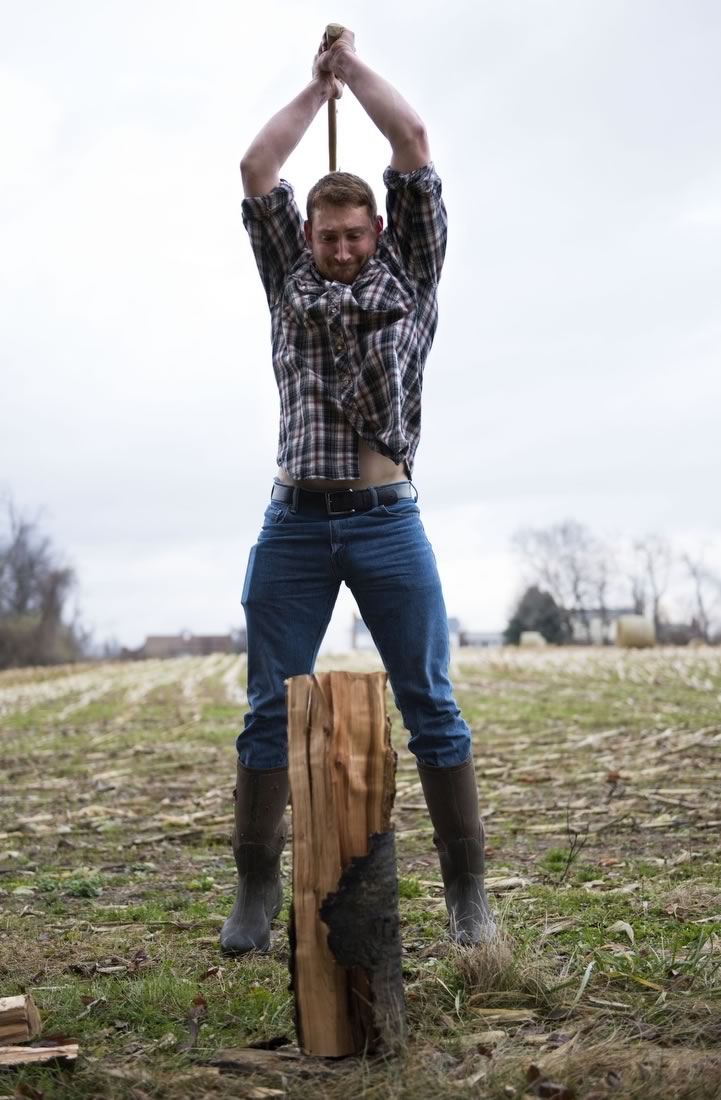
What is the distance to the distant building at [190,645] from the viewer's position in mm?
73625

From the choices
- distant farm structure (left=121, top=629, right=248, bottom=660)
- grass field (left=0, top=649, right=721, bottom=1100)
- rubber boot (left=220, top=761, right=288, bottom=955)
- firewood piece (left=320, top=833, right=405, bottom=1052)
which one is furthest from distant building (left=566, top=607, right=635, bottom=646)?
firewood piece (left=320, top=833, right=405, bottom=1052)

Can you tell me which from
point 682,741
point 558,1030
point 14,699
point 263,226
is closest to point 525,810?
point 682,741

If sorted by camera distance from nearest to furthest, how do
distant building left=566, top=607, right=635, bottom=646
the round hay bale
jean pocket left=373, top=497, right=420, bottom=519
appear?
jean pocket left=373, top=497, right=420, bottom=519, the round hay bale, distant building left=566, top=607, right=635, bottom=646

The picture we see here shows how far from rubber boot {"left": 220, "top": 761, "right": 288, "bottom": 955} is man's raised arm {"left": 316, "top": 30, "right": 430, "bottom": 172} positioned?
6.96 feet

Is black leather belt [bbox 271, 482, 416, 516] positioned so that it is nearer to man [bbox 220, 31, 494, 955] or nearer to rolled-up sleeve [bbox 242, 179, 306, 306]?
man [bbox 220, 31, 494, 955]

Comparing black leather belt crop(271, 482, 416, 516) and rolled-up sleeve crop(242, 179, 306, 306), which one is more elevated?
rolled-up sleeve crop(242, 179, 306, 306)

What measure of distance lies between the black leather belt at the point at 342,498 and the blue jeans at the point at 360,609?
2cm

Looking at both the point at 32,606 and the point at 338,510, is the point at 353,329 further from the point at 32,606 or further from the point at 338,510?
the point at 32,606

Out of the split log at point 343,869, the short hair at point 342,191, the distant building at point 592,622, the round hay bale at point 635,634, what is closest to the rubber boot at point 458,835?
the split log at point 343,869

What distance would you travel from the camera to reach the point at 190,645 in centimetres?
8050

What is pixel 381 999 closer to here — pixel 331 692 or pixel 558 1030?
pixel 558 1030

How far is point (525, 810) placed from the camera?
6.00 m

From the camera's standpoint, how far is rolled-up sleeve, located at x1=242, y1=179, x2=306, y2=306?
3.37 meters

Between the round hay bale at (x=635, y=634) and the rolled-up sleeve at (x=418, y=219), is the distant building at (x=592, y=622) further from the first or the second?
the rolled-up sleeve at (x=418, y=219)
